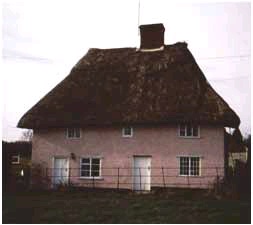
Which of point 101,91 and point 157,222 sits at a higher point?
point 101,91

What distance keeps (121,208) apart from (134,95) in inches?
326

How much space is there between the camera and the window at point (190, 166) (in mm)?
18984

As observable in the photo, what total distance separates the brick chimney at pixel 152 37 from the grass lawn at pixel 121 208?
9.25m

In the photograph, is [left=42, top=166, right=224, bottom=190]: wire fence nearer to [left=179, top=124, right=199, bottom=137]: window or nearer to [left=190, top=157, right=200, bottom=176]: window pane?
[left=190, top=157, right=200, bottom=176]: window pane

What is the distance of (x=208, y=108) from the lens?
62.4ft

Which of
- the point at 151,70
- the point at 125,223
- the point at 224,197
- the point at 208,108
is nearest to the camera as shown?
the point at 125,223

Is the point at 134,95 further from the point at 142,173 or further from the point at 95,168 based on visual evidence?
the point at 95,168

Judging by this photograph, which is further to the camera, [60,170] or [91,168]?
[60,170]

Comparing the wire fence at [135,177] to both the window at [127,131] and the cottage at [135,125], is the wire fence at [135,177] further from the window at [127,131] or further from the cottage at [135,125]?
the window at [127,131]

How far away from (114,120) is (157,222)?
8.84 meters

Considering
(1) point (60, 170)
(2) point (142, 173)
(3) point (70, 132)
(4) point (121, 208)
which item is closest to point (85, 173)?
(1) point (60, 170)

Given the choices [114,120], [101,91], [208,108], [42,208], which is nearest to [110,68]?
[101,91]

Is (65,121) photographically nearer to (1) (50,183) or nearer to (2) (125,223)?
(1) (50,183)

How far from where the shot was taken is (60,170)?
20625 millimetres
